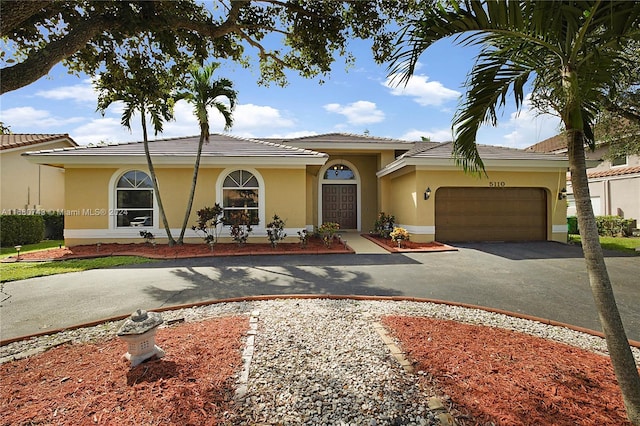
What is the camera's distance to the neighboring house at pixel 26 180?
52.4 feet

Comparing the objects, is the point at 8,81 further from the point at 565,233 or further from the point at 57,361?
the point at 565,233

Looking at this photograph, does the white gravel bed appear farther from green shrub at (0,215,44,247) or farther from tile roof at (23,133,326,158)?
green shrub at (0,215,44,247)

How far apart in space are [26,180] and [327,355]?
22418mm

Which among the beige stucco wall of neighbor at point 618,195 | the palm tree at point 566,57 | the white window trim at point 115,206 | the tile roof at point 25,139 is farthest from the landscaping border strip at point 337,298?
the beige stucco wall of neighbor at point 618,195

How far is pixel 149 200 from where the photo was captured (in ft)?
38.7

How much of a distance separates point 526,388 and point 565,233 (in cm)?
1319

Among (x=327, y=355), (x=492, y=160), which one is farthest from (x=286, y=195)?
(x=327, y=355)

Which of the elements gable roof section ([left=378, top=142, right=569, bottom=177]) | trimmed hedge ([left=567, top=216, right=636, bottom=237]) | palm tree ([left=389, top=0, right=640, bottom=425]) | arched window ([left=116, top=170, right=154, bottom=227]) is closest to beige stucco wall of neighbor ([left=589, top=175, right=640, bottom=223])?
trimmed hedge ([left=567, top=216, right=636, bottom=237])

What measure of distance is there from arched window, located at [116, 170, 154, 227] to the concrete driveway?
445 cm

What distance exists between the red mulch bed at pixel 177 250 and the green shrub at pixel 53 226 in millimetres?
6338

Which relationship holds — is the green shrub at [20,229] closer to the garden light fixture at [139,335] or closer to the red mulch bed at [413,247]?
the garden light fixture at [139,335]

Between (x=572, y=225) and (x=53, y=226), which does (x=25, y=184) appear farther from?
(x=572, y=225)

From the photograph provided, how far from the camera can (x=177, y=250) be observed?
1034 centimetres

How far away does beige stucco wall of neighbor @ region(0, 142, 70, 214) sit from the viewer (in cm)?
1599
